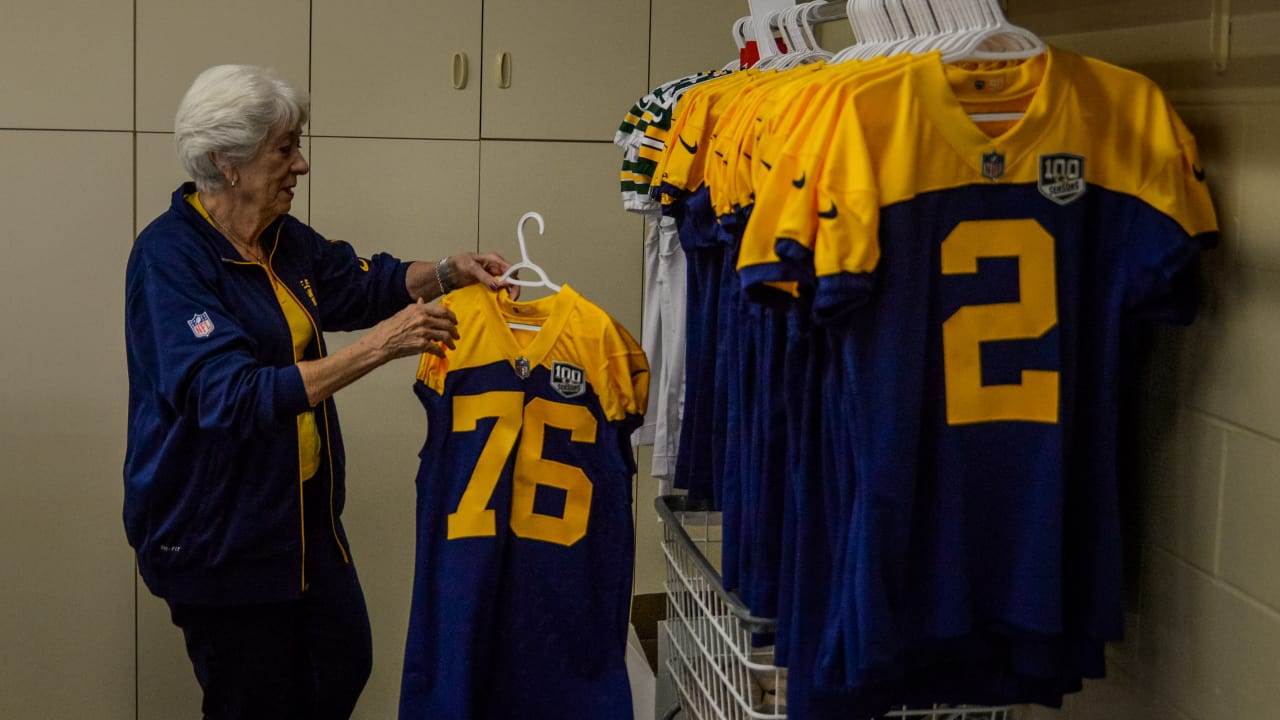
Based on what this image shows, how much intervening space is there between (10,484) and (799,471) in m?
2.34

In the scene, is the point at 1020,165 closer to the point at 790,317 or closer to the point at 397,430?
the point at 790,317

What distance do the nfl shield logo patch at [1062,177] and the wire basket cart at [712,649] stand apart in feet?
2.17

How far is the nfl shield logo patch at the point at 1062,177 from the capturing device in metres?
1.52

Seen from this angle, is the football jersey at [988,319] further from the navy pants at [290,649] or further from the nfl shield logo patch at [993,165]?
the navy pants at [290,649]

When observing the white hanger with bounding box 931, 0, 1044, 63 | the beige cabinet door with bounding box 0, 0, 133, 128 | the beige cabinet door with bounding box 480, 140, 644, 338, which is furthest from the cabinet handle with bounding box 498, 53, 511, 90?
the white hanger with bounding box 931, 0, 1044, 63

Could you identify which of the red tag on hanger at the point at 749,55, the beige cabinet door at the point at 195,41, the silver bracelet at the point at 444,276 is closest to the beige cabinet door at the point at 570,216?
the beige cabinet door at the point at 195,41

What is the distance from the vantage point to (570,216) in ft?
11.1

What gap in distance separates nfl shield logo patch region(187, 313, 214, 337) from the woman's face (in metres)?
0.27

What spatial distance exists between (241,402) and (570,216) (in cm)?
150

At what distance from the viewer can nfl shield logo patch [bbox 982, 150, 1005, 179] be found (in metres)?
1.51

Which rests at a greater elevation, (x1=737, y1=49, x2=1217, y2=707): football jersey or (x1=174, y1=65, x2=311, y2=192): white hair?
(x1=174, y1=65, x2=311, y2=192): white hair

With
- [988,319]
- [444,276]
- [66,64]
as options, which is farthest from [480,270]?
[66,64]

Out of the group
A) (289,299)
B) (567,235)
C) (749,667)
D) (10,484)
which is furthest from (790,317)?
(10,484)

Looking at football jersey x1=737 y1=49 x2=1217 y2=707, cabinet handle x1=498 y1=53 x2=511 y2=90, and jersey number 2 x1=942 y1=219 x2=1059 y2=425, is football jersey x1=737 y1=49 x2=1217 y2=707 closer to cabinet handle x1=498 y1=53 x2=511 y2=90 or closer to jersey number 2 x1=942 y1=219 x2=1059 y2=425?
jersey number 2 x1=942 y1=219 x2=1059 y2=425
